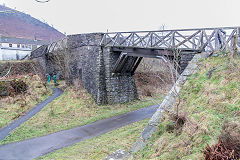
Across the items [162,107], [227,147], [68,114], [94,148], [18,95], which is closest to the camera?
[227,147]

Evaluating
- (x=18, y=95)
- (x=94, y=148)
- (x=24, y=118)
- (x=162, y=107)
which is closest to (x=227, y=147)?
(x=162, y=107)

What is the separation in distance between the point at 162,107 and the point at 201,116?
5.22ft

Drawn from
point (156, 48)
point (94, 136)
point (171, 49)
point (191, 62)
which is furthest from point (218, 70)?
point (94, 136)

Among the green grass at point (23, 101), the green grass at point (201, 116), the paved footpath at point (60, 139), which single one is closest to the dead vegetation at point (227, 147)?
the green grass at point (201, 116)

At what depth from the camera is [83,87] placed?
17.1 m

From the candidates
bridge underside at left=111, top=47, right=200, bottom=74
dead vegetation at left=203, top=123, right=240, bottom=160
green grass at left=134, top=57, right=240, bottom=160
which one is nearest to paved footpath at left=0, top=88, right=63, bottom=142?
bridge underside at left=111, top=47, right=200, bottom=74

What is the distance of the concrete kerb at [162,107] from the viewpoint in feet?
20.4

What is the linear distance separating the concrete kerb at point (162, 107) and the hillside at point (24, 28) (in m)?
43.3

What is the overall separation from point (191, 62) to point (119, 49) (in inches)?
253

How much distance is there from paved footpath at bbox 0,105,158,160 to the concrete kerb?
394cm

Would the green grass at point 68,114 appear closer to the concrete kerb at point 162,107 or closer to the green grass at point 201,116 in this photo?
the concrete kerb at point 162,107

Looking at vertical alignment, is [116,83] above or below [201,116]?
below

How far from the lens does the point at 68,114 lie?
13.2 metres

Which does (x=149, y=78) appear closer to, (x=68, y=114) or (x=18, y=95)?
(x=68, y=114)
